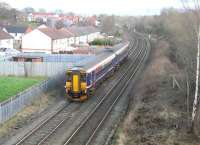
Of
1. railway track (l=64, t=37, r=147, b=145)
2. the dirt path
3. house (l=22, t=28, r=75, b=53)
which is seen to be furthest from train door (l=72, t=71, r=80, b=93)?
house (l=22, t=28, r=75, b=53)

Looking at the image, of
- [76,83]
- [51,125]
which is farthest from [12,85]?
[51,125]

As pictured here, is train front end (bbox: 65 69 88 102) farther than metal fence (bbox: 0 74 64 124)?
Yes

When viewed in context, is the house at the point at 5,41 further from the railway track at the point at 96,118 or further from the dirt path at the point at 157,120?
the dirt path at the point at 157,120

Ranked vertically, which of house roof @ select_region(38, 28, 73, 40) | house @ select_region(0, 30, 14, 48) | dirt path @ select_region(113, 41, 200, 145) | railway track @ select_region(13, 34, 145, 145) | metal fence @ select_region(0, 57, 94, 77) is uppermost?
house roof @ select_region(38, 28, 73, 40)

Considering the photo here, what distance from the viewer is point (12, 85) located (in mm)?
34812

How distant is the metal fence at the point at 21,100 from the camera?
23986mm

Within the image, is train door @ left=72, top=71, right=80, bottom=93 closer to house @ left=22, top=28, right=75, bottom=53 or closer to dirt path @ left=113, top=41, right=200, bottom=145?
dirt path @ left=113, top=41, right=200, bottom=145

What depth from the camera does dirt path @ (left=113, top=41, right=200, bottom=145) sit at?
66.6 ft

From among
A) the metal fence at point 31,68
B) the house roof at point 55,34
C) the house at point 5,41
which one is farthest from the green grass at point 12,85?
the house at point 5,41

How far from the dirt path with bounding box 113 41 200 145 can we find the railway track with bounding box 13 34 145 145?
12.2 feet

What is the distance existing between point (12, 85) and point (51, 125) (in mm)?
11691

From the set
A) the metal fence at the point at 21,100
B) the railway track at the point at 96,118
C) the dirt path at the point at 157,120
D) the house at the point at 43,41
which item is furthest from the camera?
the house at the point at 43,41

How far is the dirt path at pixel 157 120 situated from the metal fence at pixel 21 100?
692 centimetres

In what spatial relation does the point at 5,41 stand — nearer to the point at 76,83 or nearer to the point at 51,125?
the point at 76,83
